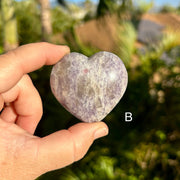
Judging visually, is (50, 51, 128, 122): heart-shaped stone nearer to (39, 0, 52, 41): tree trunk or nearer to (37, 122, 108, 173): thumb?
(37, 122, 108, 173): thumb

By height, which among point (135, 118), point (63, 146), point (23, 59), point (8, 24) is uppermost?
point (23, 59)

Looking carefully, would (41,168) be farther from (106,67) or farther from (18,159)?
(106,67)

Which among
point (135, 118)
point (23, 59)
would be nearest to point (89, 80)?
point (23, 59)

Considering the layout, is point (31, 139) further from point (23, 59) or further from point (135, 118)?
point (135, 118)

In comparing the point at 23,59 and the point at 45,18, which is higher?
the point at 23,59

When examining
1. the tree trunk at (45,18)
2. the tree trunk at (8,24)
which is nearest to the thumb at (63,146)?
the tree trunk at (45,18)

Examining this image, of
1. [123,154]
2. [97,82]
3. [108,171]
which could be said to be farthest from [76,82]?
[123,154]

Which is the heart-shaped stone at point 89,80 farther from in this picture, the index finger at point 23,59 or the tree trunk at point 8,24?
the tree trunk at point 8,24
